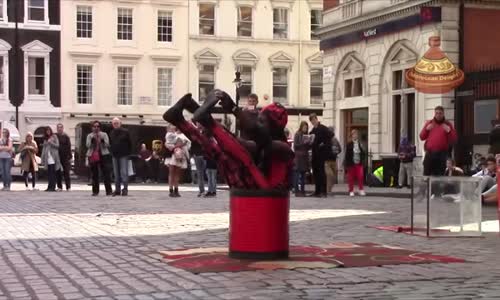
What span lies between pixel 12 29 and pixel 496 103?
3121 centimetres

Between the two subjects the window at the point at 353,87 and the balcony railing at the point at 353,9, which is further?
the window at the point at 353,87

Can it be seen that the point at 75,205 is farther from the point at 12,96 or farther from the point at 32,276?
the point at 12,96

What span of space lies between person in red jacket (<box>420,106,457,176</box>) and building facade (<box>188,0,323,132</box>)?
3381 centimetres

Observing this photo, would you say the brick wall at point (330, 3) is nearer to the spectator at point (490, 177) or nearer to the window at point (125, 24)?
the window at point (125, 24)

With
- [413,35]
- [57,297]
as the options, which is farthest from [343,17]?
[57,297]

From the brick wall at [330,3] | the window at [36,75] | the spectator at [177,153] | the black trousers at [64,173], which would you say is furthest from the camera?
the window at [36,75]

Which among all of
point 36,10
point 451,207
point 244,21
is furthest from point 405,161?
point 36,10

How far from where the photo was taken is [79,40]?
47.1m

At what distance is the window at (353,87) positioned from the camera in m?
31.3

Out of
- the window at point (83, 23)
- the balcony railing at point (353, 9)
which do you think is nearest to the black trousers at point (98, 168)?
the balcony railing at point (353, 9)

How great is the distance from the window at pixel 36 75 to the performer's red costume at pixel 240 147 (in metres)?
40.2

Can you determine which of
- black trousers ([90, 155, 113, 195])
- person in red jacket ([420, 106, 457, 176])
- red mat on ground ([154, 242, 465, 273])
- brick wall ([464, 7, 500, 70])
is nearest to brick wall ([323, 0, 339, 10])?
brick wall ([464, 7, 500, 70])

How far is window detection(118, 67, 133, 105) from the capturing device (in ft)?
157

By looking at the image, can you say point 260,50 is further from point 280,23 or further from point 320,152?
point 320,152
